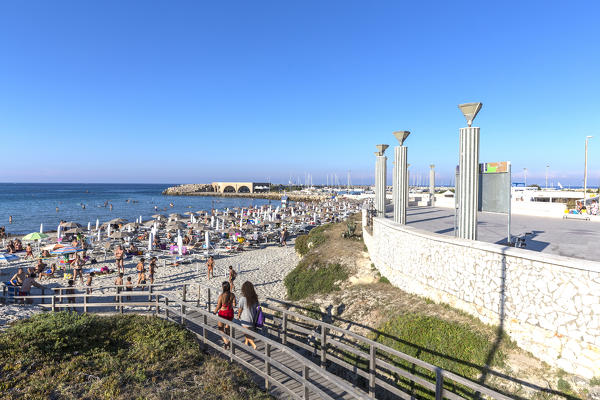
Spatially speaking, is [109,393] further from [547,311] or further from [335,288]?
[335,288]

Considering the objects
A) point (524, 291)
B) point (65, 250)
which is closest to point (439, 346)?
point (524, 291)

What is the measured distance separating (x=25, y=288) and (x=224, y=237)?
15.4 m

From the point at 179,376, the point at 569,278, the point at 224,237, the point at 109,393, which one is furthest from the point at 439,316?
the point at 224,237

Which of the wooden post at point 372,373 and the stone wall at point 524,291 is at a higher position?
the stone wall at point 524,291

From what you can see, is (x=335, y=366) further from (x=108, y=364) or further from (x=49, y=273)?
(x=49, y=273)

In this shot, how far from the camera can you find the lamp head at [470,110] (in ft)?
24.2

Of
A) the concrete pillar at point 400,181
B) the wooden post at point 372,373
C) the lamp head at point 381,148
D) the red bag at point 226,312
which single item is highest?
the lamp head at point 381,148

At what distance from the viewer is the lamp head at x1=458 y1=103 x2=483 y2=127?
7.36 m

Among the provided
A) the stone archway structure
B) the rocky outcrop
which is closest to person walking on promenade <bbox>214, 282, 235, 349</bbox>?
the stone archway structure

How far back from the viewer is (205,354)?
591cm

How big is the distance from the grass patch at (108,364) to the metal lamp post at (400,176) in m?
7.36

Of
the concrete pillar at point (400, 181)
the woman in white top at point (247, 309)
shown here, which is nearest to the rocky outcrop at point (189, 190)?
the concrete pillar at point (400, 181)

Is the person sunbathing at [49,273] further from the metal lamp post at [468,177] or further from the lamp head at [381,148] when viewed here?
the metal lamp post at [468,177]

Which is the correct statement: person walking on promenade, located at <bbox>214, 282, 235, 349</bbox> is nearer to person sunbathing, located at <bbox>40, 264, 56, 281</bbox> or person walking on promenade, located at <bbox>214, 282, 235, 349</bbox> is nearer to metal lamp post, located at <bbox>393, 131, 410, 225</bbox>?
metal lamp post, located at <bbox>393, 131, 410, 225</bbox>
